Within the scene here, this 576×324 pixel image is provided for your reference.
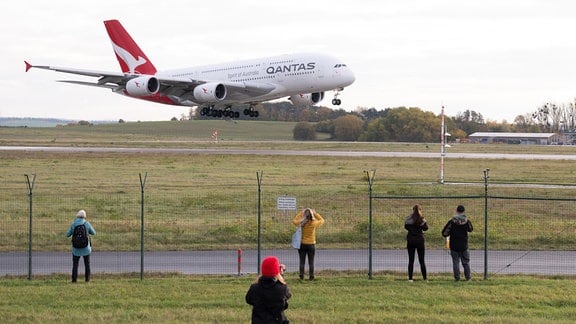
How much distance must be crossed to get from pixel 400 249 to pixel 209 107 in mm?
48200

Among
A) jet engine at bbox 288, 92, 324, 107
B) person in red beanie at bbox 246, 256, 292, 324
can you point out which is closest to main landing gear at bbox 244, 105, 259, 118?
jet engine at bbox 288, 92, 324, 107

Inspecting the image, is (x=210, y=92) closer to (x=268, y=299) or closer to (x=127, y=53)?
(x=127, y=53)

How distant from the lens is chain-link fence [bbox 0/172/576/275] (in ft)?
75.8

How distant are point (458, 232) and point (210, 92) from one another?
49.1 metres

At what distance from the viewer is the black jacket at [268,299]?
11.7 m

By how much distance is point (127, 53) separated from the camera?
266ft

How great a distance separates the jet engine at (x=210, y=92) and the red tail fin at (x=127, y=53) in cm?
1319

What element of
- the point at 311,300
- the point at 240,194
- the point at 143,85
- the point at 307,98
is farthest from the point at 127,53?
the point at 311,300

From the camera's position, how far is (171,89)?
72.0 metres

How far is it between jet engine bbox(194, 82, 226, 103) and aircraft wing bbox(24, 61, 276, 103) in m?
0.47

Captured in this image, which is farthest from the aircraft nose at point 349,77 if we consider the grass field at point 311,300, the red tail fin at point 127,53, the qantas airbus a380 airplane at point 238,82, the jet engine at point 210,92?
the grass field at point 311,300

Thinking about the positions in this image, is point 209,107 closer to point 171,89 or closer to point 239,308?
point 171,89

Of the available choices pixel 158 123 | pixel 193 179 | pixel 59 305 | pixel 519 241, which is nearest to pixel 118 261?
pixel 59 305

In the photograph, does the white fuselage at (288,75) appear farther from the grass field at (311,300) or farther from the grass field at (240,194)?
the grass field at (311,300)
